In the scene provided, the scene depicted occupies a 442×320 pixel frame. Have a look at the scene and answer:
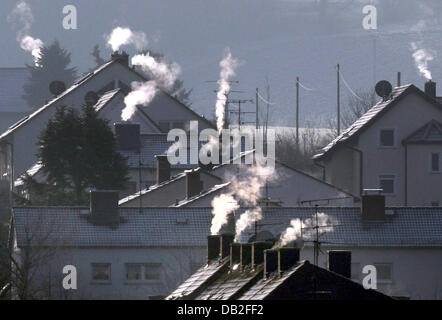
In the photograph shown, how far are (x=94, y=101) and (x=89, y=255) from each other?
2760 cm

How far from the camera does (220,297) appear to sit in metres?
45.0

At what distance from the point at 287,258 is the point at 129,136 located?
50580mm

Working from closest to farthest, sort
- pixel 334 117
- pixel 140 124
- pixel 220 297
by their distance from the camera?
pixel 220 297, pixel 140 124, pixel 334 117

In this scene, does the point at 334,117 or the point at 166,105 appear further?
the point at 334,117

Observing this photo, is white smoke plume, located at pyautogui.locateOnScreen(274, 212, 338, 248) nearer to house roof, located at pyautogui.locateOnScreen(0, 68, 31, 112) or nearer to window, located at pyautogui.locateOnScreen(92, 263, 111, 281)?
window, located at pyautogui.locateOnScreen(92, 263, 111, 281)

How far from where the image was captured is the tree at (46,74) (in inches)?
6186

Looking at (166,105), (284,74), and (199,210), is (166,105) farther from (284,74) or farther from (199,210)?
(284,74)

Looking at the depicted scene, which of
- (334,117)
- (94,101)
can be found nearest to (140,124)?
(94,101)

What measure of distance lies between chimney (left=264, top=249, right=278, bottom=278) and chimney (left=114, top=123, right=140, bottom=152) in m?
48.8

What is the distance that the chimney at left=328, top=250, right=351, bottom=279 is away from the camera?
1784 inches

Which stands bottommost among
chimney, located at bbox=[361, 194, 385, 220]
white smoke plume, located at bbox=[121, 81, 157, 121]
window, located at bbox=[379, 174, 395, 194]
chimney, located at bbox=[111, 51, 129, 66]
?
chimney, located at bbox=[361, 194, 385, 220]

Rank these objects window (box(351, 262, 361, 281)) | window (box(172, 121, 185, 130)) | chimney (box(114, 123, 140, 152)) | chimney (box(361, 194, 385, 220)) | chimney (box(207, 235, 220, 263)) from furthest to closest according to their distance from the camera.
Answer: window (box(172, 121, 185, 130)) → chimney (box(114, 123, 140, 152)) → chimney (box(361, 194, 385, 220)) → window (box(351, 262, 361, 281)) → chimney (box(207, 235, 220, 263))

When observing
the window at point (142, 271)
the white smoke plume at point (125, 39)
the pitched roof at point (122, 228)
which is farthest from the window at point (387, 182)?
the white smoke plume at point (125, 39)

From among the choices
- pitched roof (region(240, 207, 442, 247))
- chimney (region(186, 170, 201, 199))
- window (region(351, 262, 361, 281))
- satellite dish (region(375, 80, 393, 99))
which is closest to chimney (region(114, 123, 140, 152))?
satellite dish (region(375, 80, 393, 99))
